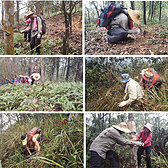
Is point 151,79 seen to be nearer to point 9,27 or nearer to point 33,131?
point 33,131

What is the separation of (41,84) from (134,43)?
2226 millimetres

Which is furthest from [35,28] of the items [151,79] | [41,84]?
[151,79]

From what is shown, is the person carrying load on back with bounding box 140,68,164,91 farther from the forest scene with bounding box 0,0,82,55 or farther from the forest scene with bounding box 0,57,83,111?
the forest scene with bounding box 0,0,82,55

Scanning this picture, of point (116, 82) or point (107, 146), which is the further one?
point (116, 82)

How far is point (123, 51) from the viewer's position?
3.17m

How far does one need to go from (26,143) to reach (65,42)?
2.45m

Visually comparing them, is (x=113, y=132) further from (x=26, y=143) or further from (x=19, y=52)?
(x=19, y=52)

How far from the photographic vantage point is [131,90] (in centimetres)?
315

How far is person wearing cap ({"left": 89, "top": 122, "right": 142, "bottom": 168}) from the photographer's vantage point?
3.17 metres

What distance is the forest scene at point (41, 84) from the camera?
3.31m

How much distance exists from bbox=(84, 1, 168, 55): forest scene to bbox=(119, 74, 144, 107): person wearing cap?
0.55m

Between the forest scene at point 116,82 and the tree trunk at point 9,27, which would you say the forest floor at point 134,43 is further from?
the tree trunk at point 9,27

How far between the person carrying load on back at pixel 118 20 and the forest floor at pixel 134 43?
126mm

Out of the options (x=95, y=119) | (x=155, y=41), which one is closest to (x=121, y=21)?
(x=155, y=41)
